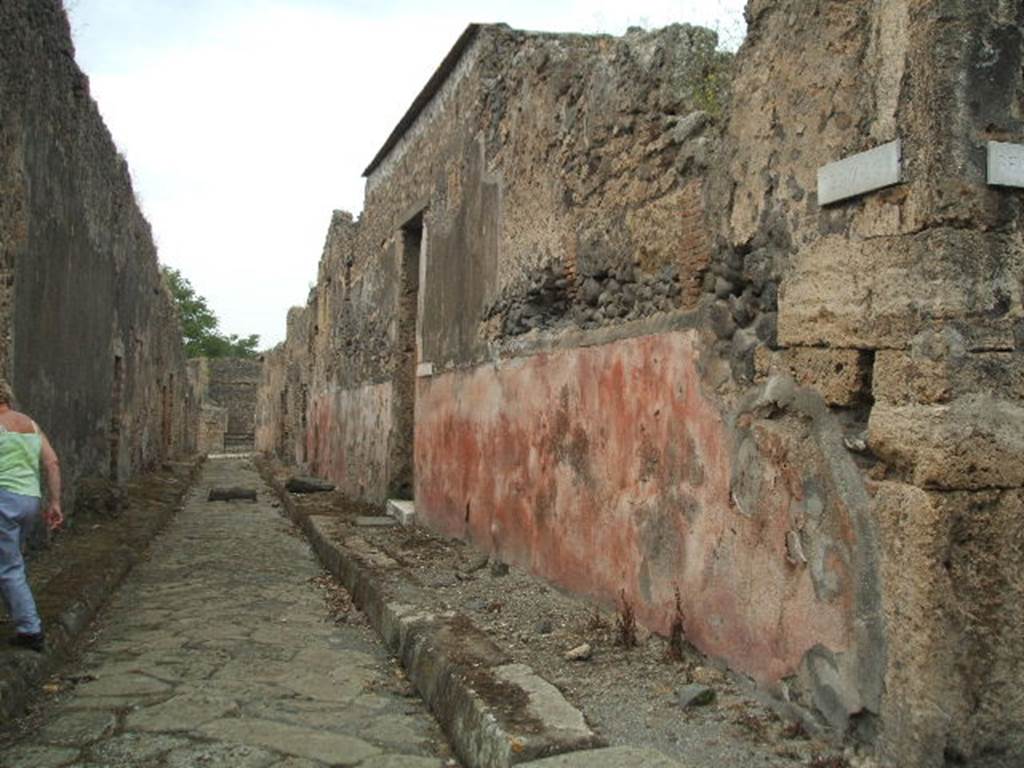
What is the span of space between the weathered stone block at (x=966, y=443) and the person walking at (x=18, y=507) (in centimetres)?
322

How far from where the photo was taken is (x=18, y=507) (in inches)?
151

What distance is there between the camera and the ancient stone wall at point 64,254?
5.88 m

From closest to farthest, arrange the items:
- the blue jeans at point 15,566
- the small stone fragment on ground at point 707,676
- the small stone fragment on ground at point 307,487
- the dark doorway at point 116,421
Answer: the small stone fragment on ground at point 707,676 < the blue jeans at point 15,566 < the dark doorway at point 116,421 < the small stone fragment on ground at point 307,487

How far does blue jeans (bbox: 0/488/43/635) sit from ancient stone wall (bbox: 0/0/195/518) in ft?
6.98

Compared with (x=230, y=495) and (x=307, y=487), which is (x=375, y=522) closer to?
(x=307, y=487)

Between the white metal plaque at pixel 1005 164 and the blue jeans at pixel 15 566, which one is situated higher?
the white metal plaque at pixel 1005 164

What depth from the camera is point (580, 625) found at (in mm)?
A: 4387

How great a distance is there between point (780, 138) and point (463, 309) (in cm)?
415

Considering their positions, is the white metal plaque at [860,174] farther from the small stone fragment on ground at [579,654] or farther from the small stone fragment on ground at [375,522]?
the small stone fragment on ground at [375,522]

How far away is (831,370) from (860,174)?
583 mm

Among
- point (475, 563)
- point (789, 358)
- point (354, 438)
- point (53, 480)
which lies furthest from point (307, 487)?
point (789, 358)

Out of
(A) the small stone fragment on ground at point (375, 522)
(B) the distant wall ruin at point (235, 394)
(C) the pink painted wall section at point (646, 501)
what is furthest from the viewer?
(B) the distant wall ruin at point (235, 394)

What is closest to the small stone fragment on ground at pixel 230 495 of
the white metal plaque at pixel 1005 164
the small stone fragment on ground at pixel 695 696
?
the small stone fragment on ground at pixel 695 696

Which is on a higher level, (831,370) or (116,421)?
(831,370)
